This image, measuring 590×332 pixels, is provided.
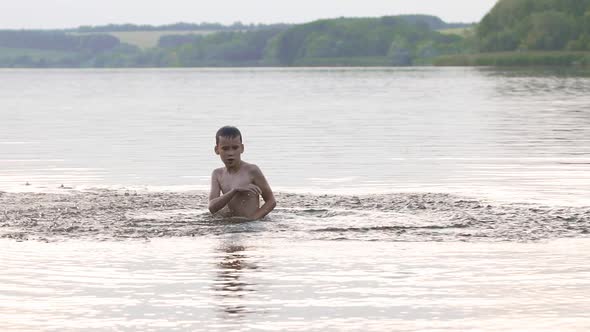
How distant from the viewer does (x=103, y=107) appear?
59.9 metres

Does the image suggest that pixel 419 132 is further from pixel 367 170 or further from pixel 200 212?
pixel 200 212

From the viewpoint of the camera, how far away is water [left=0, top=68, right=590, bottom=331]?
1018cm

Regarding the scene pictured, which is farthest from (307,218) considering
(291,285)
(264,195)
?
(291,285)

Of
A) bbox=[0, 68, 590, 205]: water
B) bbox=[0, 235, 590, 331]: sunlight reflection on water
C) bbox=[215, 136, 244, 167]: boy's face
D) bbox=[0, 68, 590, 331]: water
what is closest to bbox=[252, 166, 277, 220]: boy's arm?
bbox=[0, 68, 590, 331]: water

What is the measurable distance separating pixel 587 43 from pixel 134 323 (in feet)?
613

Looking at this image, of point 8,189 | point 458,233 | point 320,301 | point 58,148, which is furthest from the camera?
point 58,148

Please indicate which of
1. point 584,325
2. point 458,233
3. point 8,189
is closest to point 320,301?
point 584,325

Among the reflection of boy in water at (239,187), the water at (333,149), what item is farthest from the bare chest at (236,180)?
the water at (333,149)

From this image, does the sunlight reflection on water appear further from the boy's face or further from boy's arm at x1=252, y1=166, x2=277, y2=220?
boy's arm at x1=252, y1=166, x2=277, y2=220

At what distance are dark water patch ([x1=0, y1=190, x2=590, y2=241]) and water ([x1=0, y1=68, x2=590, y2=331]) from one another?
35 mm

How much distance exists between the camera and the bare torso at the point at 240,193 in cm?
1584

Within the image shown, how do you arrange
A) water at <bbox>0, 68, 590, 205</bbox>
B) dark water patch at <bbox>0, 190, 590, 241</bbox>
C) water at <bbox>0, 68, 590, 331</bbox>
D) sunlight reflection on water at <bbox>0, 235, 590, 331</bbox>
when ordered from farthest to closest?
water at <bbox>0, 68, 590, 205</bbox>
dark water patch at <bbox>0, 190, 590, 241</bbox>
water at <bbox>0, 68, 590, 331</bbox>
sunlight reflection on water at <bbox>0, 235, 590, 331</bbox>

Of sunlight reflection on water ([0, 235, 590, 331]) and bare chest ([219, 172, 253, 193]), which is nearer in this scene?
sunlight reflection on water ([0, 235, 590, 331])

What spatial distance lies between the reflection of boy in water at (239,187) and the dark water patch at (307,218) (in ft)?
0.68
